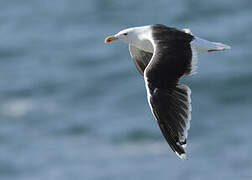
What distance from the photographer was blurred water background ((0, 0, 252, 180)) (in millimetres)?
22062

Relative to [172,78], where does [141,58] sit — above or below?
below

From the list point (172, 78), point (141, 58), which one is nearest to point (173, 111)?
point (172, 78)

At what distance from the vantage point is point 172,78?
10031 mm

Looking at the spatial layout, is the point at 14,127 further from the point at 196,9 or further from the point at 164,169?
the point at 196,9

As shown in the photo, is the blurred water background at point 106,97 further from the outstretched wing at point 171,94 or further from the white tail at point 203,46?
the outstretched wing at point 171,94

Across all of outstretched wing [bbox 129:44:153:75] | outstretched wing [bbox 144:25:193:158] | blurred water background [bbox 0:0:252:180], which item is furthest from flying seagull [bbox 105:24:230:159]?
blurred water background [bbox 0:0:252:180]

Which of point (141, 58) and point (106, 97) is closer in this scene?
point (141, 58)

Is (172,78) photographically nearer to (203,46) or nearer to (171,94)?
(171,94)

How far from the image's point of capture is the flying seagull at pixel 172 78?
9641 millimetres

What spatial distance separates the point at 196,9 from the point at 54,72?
19.7 ft

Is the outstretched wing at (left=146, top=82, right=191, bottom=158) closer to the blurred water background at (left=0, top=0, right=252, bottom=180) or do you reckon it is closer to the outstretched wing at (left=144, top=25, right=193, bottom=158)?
the outstretched wing at (left=144, top=25, right=193, bottom=158)

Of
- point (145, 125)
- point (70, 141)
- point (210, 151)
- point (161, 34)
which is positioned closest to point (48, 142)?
point (70, 141)

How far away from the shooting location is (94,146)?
2317 centimetres

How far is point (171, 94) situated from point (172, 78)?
23 cm
